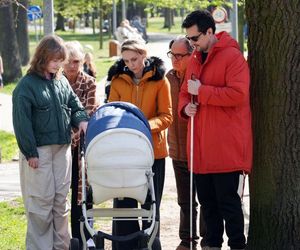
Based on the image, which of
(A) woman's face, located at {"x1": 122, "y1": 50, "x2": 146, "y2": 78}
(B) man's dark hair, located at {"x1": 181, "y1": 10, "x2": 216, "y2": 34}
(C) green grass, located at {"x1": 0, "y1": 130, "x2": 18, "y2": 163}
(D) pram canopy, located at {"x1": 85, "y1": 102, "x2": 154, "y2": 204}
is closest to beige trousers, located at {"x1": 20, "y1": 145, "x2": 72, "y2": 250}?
(A) woman's face, located at {"x1": 122, "y1": 50, "x2": 146, "y2": 78}

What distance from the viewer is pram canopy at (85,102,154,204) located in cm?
612

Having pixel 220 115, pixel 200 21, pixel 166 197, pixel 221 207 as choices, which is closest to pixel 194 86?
pixel 220 115

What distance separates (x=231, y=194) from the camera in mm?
6805

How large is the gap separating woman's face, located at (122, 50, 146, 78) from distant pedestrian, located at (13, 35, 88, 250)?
20.8 inches

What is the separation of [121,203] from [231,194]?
1.01 metres

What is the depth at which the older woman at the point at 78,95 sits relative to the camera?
7.75m

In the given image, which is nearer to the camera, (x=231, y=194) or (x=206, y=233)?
(x=231, y=194)

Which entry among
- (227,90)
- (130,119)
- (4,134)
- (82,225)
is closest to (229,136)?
(227,90)

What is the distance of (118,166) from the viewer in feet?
20.0

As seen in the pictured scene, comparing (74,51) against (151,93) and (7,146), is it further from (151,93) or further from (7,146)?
(7,146)

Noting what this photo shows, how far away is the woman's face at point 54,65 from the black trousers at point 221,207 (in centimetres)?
146

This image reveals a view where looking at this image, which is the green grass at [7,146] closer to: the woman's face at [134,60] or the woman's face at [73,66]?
the woman's face at [73,66]

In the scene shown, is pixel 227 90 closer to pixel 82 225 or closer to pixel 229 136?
pixel 229 136

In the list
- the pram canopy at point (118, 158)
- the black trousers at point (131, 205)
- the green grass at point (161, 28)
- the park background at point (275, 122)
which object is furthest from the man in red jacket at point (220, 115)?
the green grass at point (161, 28)
